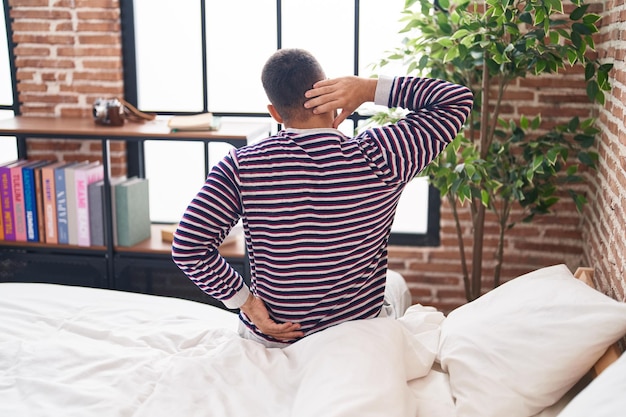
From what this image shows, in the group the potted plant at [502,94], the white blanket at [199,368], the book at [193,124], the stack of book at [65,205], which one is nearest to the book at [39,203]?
the stack of book at [65,205]

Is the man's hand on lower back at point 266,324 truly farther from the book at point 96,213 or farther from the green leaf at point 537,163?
the book at point 96,213

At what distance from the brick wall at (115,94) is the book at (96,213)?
0.35 m

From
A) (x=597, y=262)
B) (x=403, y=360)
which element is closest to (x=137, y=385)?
(x=403, y=360)

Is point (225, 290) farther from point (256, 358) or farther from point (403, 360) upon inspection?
point (403, 360)

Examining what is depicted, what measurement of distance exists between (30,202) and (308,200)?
1.90 meters

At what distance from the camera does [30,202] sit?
10.5ft

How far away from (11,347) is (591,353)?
143 centimetres

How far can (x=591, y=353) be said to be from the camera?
157 cm

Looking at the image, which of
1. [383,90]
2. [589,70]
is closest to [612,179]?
[589,70]

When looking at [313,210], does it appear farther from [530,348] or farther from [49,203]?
[49,203]

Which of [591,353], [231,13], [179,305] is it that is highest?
[231,13]

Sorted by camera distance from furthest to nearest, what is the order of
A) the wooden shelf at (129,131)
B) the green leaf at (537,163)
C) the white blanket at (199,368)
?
the wooden shelf at (129,131), the green leaf at (537,163), the white blanket at (199,368)

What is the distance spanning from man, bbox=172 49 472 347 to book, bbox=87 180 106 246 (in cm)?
144

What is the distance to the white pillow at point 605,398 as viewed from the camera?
1193mm
